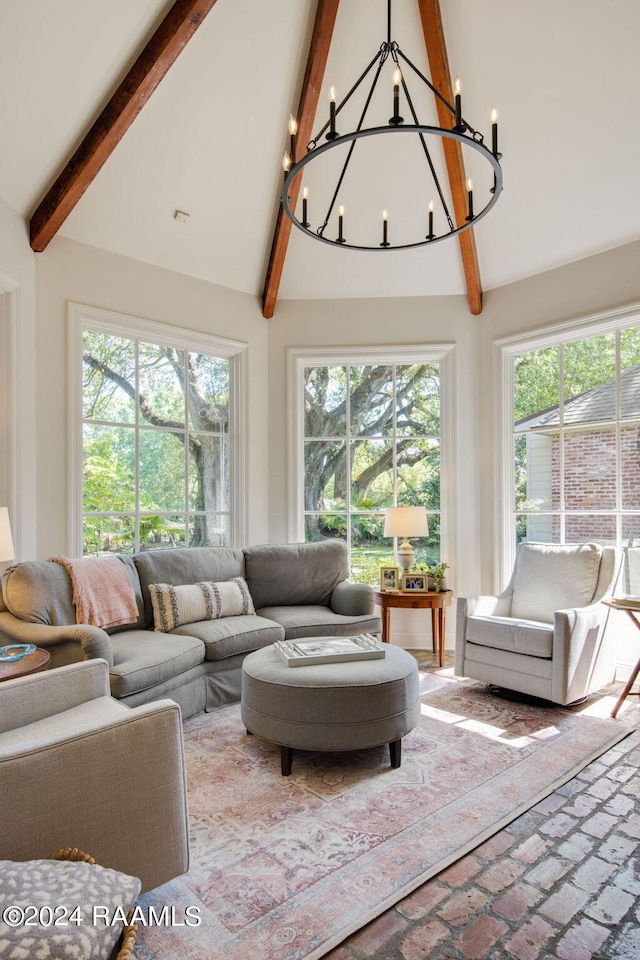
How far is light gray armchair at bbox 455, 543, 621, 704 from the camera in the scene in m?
3.09

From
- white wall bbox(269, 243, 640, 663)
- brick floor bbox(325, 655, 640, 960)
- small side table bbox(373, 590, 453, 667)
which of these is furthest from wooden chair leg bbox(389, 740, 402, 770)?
white wall bbox(269, 243, 640, 663)

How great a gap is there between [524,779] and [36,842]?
1.88 m

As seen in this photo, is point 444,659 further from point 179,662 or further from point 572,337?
point 572,337

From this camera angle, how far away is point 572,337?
161 inches

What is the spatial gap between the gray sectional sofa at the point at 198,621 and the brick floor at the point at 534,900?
156 cm

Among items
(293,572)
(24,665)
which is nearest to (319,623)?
(293,572)

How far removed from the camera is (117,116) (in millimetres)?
2973

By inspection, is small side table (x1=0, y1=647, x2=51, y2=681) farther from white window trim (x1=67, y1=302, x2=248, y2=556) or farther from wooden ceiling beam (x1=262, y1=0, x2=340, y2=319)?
wooden ceiling beam (x1=262, y1=0, x2=340, y2=319)

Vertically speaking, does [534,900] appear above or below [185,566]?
below

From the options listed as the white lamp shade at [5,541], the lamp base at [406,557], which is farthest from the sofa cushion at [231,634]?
the lamp base at [406,557]

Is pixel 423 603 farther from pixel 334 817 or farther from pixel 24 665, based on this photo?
pixel 24 665

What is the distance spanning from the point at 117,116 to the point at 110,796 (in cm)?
314

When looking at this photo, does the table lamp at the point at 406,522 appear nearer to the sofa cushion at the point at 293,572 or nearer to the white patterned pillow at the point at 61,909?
the sofa cushion at the point at 293,572

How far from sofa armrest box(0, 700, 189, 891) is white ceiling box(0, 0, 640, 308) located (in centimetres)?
300
